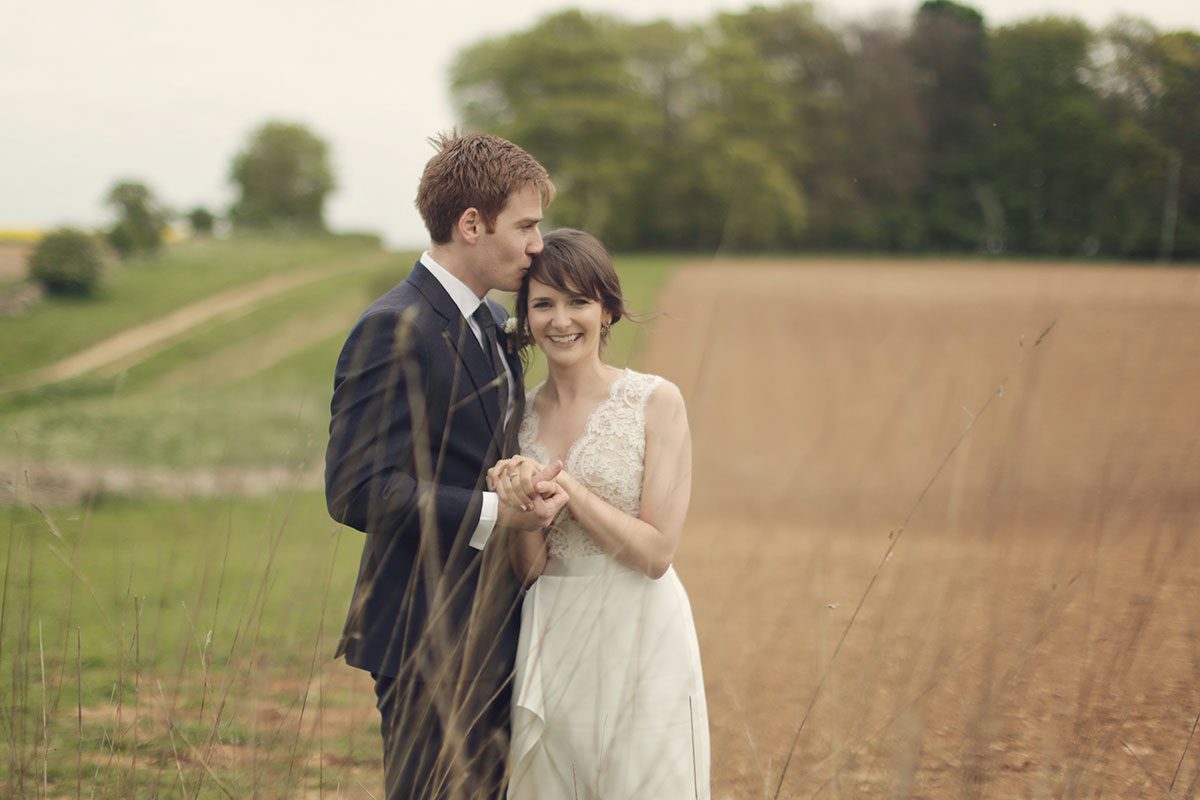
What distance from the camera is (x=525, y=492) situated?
2643 millimetres

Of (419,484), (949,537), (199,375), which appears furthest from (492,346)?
(199,375)

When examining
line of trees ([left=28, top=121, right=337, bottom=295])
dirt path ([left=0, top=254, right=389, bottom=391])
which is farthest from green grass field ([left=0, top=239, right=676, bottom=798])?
line of trees ([left=28, top=121, right=337, bottom=295])

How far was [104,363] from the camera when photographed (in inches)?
842

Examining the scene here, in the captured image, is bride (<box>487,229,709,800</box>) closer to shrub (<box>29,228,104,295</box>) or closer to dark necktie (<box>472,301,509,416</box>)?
dark necktie (<box>472,301,509,416</box>)

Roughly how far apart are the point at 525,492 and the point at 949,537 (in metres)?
6.52

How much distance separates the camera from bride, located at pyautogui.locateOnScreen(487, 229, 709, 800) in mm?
2920

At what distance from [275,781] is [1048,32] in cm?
621

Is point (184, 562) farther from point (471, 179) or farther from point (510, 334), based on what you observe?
point (471, 179)

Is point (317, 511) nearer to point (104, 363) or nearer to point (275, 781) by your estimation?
point (275, 781)

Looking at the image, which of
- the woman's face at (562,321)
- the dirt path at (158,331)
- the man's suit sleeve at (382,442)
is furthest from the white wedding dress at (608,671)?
the dirt path at (158,331)

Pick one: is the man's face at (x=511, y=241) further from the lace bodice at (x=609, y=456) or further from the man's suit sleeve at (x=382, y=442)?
the lace bodice at (x=609, y=456)

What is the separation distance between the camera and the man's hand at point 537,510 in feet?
8.80

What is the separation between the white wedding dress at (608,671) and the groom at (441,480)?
11 cm

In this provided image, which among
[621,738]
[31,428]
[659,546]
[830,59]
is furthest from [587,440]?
[830,59]
